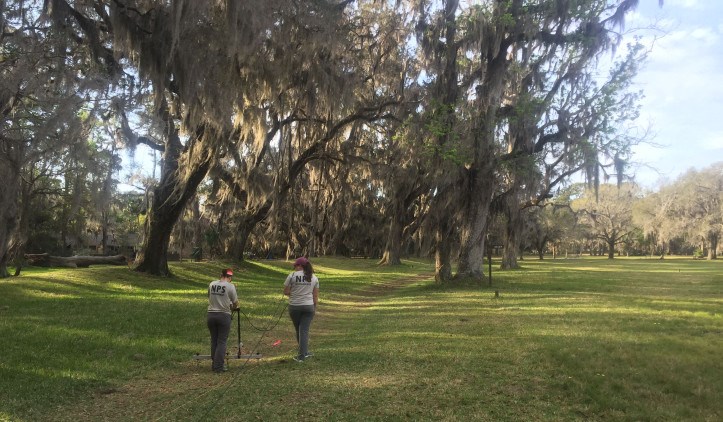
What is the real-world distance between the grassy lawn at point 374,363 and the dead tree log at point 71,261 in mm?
12598

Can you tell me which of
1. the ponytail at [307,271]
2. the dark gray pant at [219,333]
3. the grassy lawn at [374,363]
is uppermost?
the ponytail at [307,271]

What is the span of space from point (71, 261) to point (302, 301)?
22523 millimetres

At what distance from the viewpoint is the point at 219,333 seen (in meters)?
7.17

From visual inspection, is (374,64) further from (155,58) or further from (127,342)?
(127,342)

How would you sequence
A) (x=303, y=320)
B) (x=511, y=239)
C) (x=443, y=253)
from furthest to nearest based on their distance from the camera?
(x=511, y=239) → (x=443, y=253) → (x=303, y=320)

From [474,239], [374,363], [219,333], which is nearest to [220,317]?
[219,333]

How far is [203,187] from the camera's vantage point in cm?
3766

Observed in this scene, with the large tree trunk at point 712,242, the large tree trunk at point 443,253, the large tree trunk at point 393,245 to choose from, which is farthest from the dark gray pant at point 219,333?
the large tree trunk at point 712,242

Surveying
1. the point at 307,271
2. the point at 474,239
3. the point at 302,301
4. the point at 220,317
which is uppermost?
the point at 474,239

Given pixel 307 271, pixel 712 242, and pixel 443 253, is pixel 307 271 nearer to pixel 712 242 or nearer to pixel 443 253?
pixel 443 253

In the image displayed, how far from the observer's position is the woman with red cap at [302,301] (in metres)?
7.80

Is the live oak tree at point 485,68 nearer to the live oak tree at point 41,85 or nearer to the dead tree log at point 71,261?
the live oak tree at point 41,85

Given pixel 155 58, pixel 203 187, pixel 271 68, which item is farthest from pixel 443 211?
pixel 203 187

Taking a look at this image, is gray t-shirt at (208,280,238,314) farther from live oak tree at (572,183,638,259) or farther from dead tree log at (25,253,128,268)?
live oak tree at (572,183,638,259)
